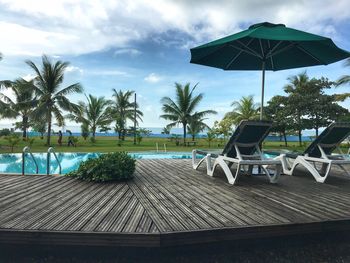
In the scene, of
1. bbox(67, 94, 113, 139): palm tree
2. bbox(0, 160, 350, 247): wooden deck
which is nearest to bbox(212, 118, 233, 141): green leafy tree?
bbox(67, 94, 113, 139): palm tree

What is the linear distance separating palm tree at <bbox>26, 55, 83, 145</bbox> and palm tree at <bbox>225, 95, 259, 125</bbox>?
1387cm

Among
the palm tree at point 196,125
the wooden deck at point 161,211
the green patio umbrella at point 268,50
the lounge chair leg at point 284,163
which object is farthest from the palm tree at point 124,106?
the wooden deck at point 161,211

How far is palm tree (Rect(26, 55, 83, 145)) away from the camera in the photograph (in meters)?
21.6

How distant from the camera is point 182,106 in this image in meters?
25.3

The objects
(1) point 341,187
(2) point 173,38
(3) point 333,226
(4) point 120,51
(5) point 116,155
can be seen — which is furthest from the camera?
(4) point 120,51

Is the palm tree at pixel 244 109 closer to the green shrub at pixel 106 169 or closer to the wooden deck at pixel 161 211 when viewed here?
the green shrub at pixel 106 169

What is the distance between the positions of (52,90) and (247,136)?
67.3 ft

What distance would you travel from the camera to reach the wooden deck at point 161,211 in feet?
7.70

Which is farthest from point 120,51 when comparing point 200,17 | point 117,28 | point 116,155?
point 116,155

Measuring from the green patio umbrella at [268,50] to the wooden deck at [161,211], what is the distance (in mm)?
2103

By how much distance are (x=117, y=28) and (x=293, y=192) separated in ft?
31.3

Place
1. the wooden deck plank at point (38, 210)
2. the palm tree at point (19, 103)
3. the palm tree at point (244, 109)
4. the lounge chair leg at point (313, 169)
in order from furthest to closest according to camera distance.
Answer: the palm tree at point (244, 109) < the palm tree at point (19, 103) < the lounge chair leg at point (313, 169) < the wooden deck plank at point (38, 210)

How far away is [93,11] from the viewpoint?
8609 mm

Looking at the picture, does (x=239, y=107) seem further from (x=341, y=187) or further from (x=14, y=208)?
(x=14, y=208)
